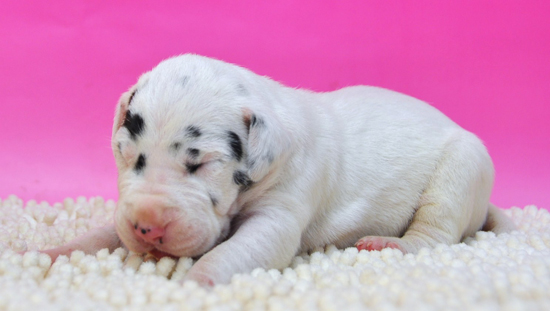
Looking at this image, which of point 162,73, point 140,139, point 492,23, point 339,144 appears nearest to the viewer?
point 140,139

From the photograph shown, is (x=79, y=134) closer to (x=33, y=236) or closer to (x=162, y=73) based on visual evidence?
(x=33, y=236)

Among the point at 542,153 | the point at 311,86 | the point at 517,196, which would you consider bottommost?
the point at 517,196

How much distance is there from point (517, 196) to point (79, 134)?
4.23 meters

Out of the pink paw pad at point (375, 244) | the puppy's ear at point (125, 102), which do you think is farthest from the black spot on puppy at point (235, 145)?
the pink paw pad at point (375, 244)

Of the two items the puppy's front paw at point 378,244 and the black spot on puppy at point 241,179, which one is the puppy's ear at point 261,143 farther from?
the puppy's front paw at point 378,244

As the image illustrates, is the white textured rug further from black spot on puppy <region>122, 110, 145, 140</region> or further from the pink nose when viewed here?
black spot on puppy <region>122, 110, 145, 140</region>

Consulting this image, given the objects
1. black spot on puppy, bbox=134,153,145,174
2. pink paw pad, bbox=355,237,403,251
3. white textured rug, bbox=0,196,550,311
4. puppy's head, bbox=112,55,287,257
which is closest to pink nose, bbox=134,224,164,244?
puppy's head, bbox=112,55,287,257

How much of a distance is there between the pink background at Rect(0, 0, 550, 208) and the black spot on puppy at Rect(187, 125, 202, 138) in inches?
105

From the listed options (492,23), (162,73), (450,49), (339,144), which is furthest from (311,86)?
(162,73)

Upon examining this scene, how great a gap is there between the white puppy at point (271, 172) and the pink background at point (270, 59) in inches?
62.7

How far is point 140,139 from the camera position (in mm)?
2455

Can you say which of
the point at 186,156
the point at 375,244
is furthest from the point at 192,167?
the point at 375,244

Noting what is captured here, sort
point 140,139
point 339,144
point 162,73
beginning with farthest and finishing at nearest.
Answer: point 339,144, point 162,73, point 140,139

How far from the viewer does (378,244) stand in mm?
3004
